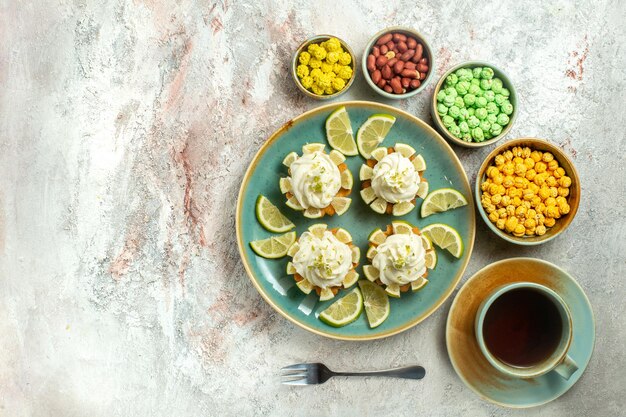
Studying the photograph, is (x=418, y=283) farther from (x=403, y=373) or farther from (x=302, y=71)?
(x=302, y=71)

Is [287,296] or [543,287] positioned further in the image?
[287,296]

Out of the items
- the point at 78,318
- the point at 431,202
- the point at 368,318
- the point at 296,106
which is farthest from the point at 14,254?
the point at 431,202

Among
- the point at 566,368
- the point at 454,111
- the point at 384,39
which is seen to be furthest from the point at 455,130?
the point at 566,368

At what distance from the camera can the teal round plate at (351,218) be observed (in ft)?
6.32

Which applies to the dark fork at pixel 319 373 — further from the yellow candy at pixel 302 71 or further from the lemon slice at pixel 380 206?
the yellow candy at pixel 302 71

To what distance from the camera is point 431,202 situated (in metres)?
1.95

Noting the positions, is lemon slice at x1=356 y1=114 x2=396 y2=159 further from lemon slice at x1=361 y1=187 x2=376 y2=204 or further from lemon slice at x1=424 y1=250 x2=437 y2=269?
lemon slice at x1=424 y1=250 x2=437 y2=269

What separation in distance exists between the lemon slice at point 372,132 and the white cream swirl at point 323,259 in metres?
0.30

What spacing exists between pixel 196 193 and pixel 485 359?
1.10 meters

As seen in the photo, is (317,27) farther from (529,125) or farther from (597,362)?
(597,362)

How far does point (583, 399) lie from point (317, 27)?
1.57 meters

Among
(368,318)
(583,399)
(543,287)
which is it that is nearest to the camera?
(543,287)

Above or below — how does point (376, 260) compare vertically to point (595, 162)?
A: below

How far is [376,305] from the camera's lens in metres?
1.94
